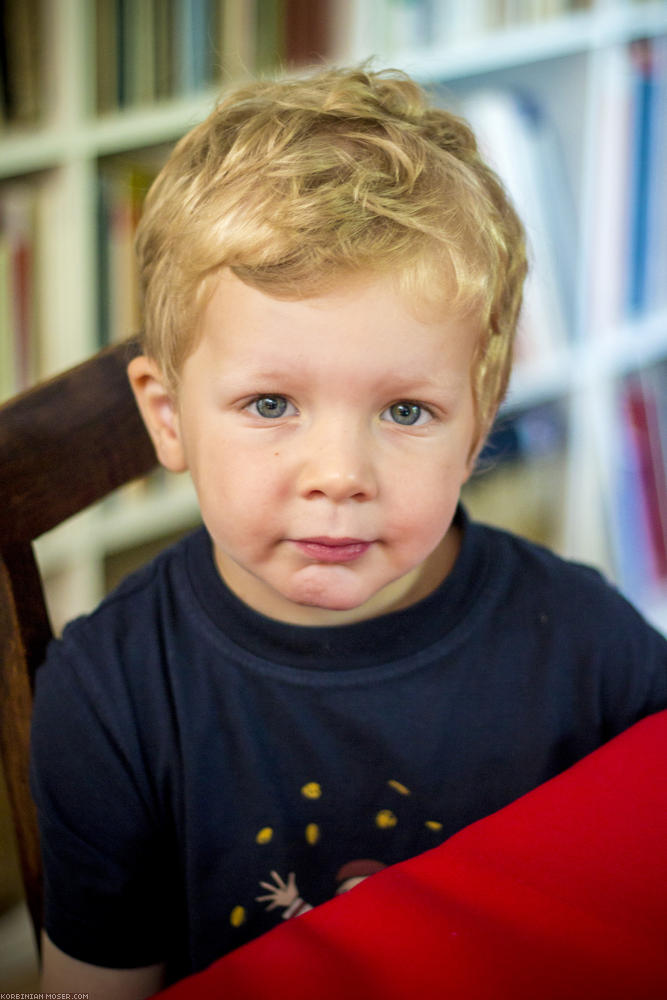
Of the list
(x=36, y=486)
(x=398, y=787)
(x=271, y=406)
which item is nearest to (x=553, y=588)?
(x=398, y=787)

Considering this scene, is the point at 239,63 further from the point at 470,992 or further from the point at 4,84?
the point at 470,992

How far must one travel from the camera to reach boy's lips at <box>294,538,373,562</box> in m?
0.65

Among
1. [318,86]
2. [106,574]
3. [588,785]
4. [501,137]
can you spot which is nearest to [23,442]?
[318,86]

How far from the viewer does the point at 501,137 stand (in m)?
1.76

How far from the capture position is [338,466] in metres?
0.60

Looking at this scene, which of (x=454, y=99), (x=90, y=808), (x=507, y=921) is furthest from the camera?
(x=454, y=99)

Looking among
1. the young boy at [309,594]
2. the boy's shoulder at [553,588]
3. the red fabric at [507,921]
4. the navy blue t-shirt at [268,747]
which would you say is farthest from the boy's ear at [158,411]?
the red fabric at [507,921]

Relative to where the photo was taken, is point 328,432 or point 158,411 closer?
point 328,432

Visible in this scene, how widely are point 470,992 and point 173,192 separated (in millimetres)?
538

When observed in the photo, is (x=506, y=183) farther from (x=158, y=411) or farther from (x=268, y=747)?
(x=268, y=747)

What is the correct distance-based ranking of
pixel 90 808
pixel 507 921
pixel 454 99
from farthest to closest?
pixel 454 99 < pixel 90 808 < pixel 507 921

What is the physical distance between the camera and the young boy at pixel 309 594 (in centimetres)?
62

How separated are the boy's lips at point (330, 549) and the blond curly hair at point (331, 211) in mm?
142

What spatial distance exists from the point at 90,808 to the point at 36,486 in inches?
9.3
